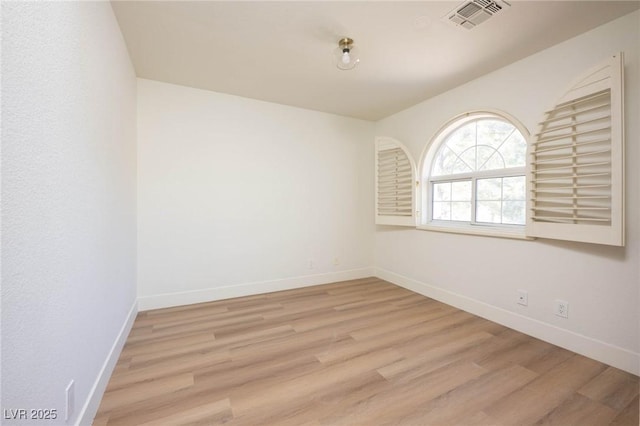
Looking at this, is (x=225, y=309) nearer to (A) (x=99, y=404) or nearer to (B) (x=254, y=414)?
(A) (x=99, y=404)

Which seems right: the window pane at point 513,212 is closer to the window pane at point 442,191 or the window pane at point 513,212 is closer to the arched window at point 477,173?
the arched window at point 477,173

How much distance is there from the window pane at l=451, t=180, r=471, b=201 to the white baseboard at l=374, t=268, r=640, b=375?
3.58 ft

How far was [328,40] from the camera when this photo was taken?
2.10 metres

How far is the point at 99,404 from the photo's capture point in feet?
4.78

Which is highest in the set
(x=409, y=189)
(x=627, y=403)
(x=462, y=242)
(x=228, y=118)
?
(x=228, y=118)

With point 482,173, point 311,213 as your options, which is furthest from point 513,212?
point 311,213

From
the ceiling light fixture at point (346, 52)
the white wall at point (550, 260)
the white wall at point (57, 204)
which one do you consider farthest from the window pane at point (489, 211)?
the white wall at point (57, 204)

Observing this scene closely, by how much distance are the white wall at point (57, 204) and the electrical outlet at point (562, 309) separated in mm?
3108

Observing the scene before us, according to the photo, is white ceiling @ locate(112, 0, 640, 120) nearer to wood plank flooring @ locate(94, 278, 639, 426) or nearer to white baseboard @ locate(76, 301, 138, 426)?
white baseboard @ locate(76, 301, 138, 426)

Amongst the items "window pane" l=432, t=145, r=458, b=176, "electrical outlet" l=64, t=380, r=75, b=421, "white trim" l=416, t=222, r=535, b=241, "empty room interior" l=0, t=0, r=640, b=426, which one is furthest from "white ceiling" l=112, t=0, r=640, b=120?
"electrical outlet" l=64, t=380, r=75, b=421

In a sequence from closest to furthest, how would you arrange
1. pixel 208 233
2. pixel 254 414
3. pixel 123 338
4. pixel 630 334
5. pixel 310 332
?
pixel 254 414
pixel 630 334
pixel 123 338
pixel 310 332
pixel 208 233

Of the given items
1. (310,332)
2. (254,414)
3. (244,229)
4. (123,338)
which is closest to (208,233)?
(244,229)

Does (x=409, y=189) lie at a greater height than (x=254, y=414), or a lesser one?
greater

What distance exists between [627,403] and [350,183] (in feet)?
10.5
